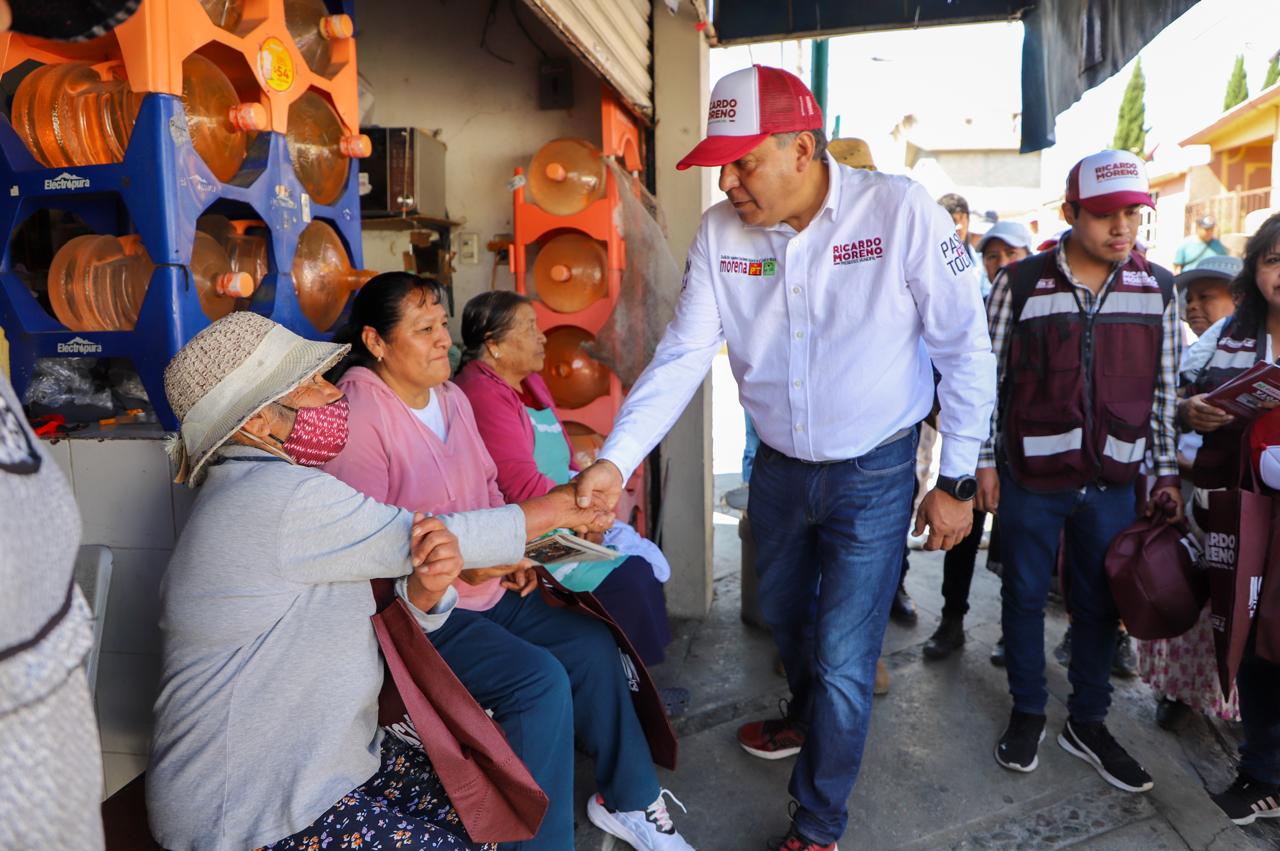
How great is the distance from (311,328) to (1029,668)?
8.29 feet

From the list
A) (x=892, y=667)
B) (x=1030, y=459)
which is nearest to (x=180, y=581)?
(x=1030, y=459)

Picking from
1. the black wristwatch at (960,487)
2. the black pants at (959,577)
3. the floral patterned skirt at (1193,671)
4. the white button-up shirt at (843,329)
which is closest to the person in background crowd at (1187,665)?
the floral patterned skirt at (1193,671)

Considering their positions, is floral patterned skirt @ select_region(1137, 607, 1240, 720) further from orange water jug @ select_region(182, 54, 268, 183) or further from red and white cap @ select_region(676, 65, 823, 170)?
orange water jug @ select_region(182, 54, 268, 183)

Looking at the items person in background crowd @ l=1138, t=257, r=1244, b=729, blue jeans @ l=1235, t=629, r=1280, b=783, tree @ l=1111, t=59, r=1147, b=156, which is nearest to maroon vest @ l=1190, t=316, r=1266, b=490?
person in background crowd @ l=1138, t=257, r=1244, b=729

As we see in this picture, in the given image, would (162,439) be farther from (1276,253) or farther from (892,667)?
(1276,253)

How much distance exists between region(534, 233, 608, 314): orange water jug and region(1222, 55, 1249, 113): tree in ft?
95.1

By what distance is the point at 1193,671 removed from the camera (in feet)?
9.64

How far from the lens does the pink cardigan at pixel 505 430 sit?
2814mm

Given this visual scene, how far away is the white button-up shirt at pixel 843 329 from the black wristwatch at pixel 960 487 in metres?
0.02

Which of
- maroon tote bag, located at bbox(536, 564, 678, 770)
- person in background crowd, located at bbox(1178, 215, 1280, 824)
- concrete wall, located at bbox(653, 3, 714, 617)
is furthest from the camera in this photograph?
concrete wall, located at bbox(653, 3, 714, 617)

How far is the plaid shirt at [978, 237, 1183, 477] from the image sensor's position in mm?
2627

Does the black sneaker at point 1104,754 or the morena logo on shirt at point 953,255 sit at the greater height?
the morena logo on shirt at point 953,255

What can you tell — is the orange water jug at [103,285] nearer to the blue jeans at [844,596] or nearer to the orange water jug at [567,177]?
the blue jeans at [844,596]

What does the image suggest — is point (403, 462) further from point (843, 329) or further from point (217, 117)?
point (843, 329)
